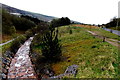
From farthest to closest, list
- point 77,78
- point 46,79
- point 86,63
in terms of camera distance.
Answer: point 86,63
point 46,79
point 77,78

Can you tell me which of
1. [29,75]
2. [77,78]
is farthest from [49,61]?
[77,78]

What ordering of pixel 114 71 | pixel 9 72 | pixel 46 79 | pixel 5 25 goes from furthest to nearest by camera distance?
pixel 5 25 → pixel 9 72 → pixel 46 79 → pixel 114 71

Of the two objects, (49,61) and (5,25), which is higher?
(5,25)

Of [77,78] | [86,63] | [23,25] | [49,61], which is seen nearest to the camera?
[77,78]

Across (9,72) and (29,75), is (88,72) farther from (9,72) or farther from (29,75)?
(9,72)

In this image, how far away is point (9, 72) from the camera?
59.6 ft

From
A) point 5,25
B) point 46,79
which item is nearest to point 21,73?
point 46,79

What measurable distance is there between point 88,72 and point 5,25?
133 feet

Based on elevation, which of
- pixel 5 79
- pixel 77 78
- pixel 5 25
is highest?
pixel 5 25

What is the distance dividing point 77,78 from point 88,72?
174 cm

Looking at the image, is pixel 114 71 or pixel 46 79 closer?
pixel 114 71

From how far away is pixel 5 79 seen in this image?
51.2ft

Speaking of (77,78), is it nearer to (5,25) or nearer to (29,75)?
(29,75)

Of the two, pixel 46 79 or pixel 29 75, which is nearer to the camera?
pixel 46 79
